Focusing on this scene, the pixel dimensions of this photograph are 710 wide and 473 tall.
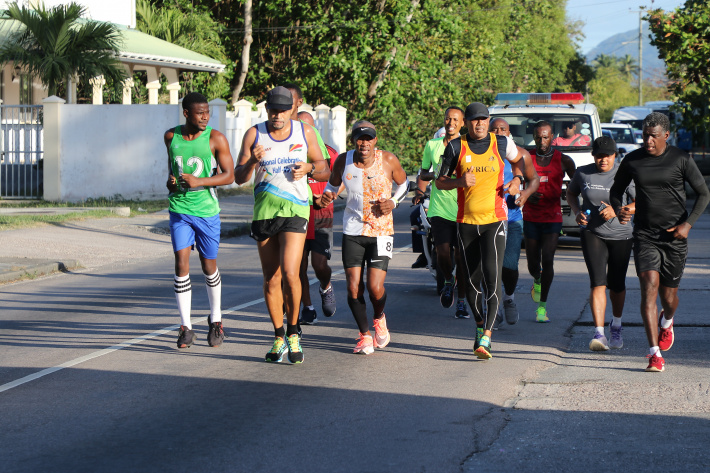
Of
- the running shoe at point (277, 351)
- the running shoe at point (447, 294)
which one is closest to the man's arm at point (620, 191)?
the running shoe at point (447, 294)

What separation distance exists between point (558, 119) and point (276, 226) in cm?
968

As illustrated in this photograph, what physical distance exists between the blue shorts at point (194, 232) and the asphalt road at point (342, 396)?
2.78ft

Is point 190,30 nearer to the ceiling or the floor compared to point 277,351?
nearer to the ceiling

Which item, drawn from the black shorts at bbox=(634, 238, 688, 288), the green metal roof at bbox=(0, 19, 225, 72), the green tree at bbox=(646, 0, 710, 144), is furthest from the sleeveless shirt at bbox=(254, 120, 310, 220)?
the green tree at bbox=(646, 0, 710, 144)

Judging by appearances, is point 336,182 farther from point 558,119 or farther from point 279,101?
point 558,119

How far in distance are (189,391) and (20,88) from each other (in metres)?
23.7

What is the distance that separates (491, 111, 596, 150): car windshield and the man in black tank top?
8.11 m

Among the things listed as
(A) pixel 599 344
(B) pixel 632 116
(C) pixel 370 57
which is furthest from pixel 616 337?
(B) pixel 632 116

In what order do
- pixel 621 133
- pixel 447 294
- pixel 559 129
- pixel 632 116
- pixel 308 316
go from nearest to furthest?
1. pixel 308 316
2. pixel 447 294
3. pixel 559 129
4. pixel 621 133
5. pixel 632 116

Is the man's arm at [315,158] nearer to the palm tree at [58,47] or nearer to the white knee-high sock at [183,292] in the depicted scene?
the white knee-high sock at [183,292]

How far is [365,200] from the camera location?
26.6 feet

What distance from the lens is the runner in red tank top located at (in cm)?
1002

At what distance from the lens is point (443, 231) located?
32.3 ft

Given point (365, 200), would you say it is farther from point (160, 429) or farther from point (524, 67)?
point (524, 67)
